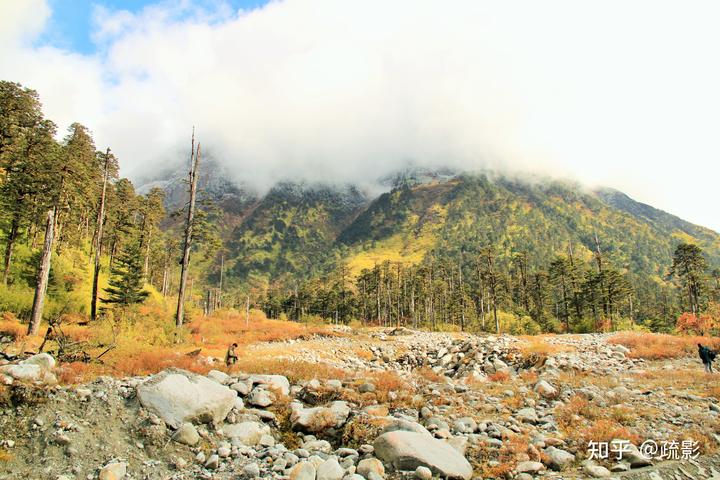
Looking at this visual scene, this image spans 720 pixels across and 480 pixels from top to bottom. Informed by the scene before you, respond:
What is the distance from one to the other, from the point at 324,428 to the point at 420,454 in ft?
9.98

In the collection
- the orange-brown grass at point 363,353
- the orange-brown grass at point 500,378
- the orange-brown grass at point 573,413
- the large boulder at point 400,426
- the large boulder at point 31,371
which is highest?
the large boulder at point 31,371

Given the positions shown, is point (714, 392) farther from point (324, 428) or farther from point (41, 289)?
point (41, 289)

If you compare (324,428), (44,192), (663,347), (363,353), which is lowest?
(363,353)

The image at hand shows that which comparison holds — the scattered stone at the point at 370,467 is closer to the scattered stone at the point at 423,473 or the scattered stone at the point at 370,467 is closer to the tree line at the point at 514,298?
the scattered stone at the point at 423,473

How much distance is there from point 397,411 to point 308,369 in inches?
191

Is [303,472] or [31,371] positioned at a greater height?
[31,371]

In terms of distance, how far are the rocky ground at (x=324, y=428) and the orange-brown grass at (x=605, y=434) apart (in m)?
0.03

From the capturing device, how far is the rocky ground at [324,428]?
7.52 m

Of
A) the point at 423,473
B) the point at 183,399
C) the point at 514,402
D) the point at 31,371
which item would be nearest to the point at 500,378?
the point at 514,402

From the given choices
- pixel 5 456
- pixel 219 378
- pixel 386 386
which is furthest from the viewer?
pixel 386 386

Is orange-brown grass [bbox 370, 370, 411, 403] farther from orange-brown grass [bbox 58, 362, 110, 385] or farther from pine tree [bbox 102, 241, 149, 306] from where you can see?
pine tree [bbox 102, 241, 149, 306]

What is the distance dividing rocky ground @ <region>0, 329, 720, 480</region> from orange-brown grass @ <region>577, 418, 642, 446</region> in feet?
0.09

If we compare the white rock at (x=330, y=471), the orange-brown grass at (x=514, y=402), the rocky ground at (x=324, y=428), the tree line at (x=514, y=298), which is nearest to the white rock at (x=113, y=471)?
the rocky ground at (x=324, y=428)

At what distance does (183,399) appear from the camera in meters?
9.31
